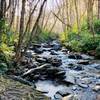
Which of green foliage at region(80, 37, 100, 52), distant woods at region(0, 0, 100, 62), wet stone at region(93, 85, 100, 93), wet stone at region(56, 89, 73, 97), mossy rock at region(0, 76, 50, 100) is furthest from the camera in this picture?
green foliage at region(80, 37, 100, 52)

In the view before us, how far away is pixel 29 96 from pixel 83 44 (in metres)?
10.0

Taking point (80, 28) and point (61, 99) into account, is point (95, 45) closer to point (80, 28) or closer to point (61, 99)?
point (80, 28)

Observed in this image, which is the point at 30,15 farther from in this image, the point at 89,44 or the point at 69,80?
the point at 89,44

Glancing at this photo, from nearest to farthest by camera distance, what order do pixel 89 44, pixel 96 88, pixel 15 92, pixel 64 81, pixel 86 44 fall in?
1. pixel 15 92
2. pixel 96 88
3. pixel 64 81
4. pixel 89 44
5. pixel 86 44

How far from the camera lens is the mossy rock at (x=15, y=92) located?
506 centimetres

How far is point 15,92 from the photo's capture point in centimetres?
539

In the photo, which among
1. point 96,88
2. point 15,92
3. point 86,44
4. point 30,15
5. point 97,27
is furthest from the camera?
point 97,27

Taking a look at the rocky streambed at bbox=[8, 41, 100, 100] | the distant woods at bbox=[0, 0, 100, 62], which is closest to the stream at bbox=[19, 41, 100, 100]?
the rocky streambed at bbox=[8, 41, 100, 100]

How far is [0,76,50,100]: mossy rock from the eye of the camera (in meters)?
5.06

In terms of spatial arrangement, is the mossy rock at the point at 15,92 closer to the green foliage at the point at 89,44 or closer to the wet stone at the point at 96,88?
the wet stone at the point at 96,88

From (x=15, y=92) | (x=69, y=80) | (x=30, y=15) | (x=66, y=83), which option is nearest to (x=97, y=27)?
(x=30, y=15)

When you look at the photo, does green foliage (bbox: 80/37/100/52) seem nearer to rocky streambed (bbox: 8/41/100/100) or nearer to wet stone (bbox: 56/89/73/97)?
rocky streambed (bbox: 8/41/100/100)

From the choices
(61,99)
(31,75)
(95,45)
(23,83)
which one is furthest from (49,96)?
(95,45)

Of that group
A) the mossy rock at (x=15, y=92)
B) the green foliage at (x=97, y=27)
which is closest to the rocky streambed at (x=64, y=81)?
the mossy rock at (x=15, y=92)
